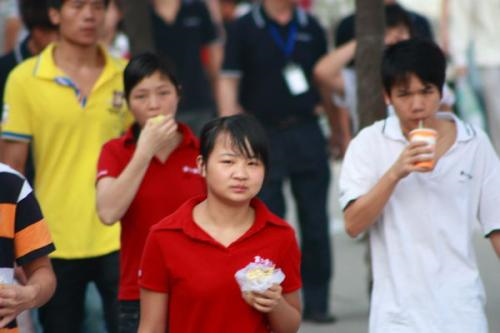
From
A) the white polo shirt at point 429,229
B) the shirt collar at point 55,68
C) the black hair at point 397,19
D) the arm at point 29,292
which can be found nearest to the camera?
the arm at point 29,292

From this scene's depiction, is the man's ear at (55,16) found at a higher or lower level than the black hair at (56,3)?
lower

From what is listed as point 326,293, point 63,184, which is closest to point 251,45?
point 326,293

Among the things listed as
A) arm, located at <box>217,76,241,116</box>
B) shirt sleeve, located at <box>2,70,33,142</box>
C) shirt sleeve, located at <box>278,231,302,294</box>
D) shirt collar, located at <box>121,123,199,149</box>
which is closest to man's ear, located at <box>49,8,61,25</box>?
shirt sleeve, located at <box>2,70,33,142</box>

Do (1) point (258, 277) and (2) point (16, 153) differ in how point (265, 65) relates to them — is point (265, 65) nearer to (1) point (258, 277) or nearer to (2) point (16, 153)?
→ (2) point (16, 153)

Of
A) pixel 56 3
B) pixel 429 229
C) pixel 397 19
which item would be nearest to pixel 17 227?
pixel 429 229

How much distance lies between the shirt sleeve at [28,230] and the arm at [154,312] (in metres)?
0.41

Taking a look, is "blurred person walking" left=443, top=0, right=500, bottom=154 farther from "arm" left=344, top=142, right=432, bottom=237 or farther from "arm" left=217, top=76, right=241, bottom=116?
"arm" left=344, top=142, right=432, bottom=237

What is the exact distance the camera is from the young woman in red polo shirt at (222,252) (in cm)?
476

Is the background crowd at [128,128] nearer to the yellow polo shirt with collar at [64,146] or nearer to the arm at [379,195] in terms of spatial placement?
the yellow polo shirt with collar at [64,146]

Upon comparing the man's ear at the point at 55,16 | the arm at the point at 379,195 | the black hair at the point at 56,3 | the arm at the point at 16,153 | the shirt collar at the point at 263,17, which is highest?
the black hair at the point at 56,3

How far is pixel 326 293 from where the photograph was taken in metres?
8.62

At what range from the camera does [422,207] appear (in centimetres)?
539

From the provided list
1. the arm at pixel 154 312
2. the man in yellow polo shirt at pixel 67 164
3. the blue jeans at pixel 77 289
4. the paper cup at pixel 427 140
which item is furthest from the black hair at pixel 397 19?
the arm at pixel 154 312

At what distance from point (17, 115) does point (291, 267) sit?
224 centimetres
